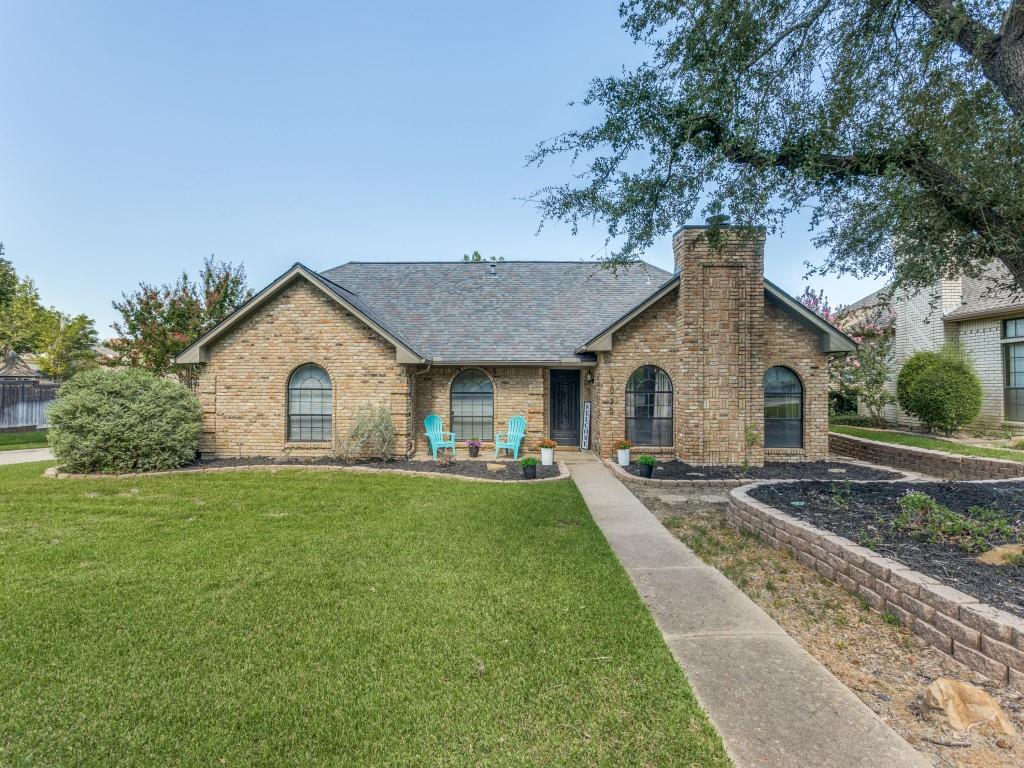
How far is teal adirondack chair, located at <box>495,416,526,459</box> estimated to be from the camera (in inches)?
488

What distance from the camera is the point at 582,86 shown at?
6555 mm

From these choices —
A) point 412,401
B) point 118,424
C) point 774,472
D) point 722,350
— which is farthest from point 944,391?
point 118,424

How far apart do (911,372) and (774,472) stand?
368 inches

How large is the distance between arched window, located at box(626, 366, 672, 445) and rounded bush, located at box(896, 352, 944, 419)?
960 cm

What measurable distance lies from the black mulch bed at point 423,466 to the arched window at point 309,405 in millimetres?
797

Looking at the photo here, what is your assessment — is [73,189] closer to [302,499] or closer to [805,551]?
[302,499]

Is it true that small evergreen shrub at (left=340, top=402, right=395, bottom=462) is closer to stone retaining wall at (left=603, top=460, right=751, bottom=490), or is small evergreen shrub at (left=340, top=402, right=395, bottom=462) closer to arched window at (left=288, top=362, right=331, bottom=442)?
arched window at (left=288, top=362, right=331, bottom=442)

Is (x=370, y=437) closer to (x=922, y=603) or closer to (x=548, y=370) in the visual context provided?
(x=548, y=370)

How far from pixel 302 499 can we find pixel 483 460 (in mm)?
4980

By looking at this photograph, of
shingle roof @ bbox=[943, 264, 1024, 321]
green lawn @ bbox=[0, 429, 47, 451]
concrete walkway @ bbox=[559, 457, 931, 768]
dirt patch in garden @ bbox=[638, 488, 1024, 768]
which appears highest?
shingle roof @ bbox=[943, 264, 1024, 321]

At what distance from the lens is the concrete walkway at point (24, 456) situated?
40.3 ft

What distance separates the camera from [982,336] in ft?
49.8

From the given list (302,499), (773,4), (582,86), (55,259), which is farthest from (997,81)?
(55,259)

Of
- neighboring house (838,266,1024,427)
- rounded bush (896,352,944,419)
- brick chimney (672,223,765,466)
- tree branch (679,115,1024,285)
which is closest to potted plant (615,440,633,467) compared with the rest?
brick chimney (672,223,765,466)
